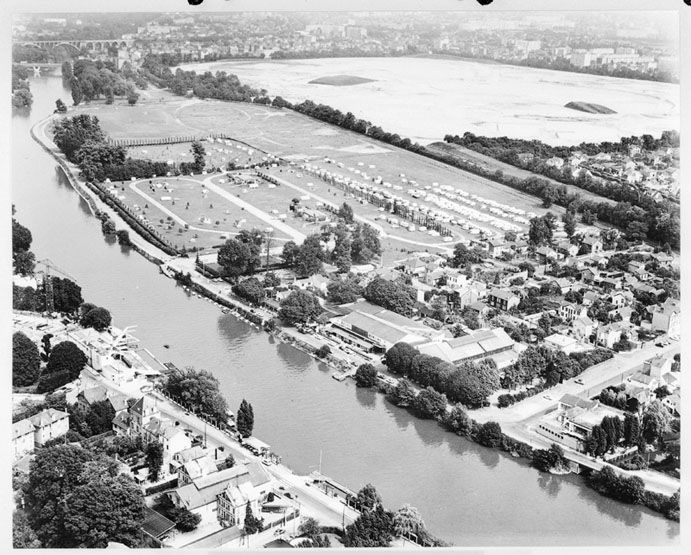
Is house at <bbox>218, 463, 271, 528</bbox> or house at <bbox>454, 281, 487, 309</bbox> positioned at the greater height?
house at <bbox>454, 281, 487, 309</bbox>

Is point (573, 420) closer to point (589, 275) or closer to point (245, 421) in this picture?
point (245, 421)

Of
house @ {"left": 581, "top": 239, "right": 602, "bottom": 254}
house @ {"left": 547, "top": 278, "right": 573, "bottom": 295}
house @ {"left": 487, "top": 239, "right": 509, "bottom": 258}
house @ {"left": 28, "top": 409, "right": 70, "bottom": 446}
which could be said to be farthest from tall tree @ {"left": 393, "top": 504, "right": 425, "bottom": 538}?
house @ {"left": 581, "top": 239, "right": 602, "bottom": 254}

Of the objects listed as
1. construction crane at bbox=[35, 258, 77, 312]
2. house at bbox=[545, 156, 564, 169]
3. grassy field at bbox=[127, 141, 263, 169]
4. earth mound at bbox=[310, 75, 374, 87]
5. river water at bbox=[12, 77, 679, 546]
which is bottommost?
river water at bbox=[12, 77, 679, 546]

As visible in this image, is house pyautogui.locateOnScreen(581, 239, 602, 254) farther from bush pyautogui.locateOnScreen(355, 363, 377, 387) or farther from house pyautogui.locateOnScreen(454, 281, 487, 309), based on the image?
A: bush pyautogui.locateOnScreen(355, 363, 377, 387)

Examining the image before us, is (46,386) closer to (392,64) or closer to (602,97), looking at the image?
(392,64)

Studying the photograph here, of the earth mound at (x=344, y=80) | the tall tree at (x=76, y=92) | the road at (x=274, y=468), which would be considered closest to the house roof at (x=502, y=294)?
the road at (x=274, y=468)

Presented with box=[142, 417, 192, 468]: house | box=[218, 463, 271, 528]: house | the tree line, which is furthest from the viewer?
the tree line

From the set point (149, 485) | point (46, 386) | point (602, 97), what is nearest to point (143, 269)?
point (46, 386)

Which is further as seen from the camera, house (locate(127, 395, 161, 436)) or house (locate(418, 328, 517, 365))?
house (locate(418, 328, 517, 365))
